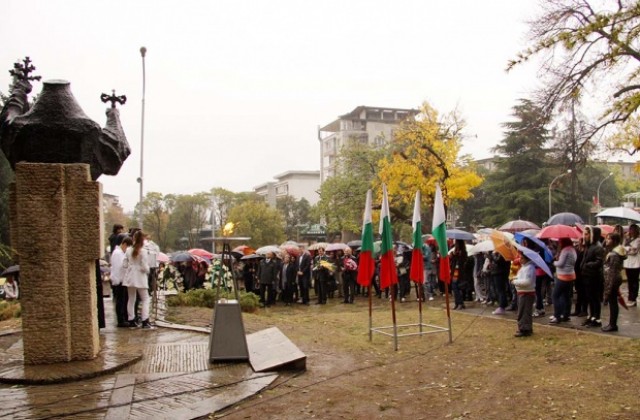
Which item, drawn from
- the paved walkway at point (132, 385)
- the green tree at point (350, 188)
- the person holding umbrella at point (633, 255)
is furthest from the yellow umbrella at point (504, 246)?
the green tree at point (350, 188)

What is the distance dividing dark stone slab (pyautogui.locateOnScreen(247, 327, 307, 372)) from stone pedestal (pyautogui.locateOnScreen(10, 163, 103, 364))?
2.34 m

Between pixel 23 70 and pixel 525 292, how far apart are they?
9.71 m

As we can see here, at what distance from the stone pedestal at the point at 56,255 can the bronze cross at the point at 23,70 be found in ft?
9.08

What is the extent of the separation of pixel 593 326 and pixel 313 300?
1163 cm

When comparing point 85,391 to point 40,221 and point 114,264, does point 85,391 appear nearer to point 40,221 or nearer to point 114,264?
point 40,221

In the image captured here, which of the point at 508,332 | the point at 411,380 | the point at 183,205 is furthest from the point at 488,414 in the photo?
the point at 183,205

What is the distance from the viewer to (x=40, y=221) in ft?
26.5

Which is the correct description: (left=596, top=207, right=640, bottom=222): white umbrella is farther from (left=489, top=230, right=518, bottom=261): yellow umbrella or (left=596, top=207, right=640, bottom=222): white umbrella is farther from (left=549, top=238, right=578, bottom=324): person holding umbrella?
(left=489, top=230, right=518, bottom=261): yellow umbrella

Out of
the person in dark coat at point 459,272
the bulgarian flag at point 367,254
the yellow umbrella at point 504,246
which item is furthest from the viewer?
the person in dark coat at point 459,272

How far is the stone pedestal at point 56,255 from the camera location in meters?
8.01

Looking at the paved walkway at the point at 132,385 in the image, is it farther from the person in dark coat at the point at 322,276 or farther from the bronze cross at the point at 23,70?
the person in dark coat at the point at 322,276

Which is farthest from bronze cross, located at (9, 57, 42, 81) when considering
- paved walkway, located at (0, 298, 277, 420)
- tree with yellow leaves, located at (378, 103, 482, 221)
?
tree with yellow leaves, located at (378, 103, 482, 221)

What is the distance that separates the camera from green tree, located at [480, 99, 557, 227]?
45.4 meters

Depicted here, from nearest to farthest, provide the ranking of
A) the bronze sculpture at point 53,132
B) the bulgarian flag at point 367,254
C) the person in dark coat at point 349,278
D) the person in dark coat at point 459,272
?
the bronze sculpture at point 53,132, the bulgarian flag at point 367,254, the person in dark coat at point 459,272, the person in dark coat at point 349,278
